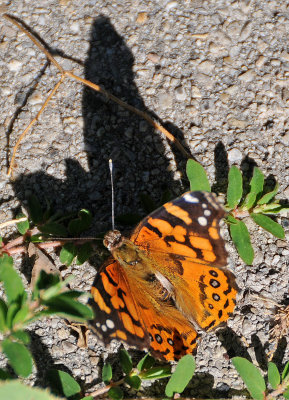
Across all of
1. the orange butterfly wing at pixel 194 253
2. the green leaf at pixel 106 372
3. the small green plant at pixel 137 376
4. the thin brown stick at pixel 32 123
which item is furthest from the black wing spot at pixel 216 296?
the thin brown stick at pixel 32 123

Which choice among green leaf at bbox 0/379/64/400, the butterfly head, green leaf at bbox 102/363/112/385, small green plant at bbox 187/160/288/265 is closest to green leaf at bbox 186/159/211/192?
small green plant at bbox 187/160/288/265

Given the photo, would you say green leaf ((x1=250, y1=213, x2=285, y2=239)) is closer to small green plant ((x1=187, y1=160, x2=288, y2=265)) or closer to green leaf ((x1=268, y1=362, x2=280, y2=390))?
small green plant ((x1=187, y1=160, x2=288, y2=265))

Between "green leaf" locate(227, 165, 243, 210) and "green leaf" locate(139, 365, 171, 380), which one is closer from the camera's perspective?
"green leaf" locate(139, 365, 171, 380)

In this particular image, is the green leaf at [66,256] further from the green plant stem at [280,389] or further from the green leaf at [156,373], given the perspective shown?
the green plant stem at [280,389]

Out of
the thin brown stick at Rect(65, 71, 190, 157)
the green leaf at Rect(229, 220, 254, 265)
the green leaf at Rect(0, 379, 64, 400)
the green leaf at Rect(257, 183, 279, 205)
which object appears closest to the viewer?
the green leaf at Rect(0, 379, 64, 400)

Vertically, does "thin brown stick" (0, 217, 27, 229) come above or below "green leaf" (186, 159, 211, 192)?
below

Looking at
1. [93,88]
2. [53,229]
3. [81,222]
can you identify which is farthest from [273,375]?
[93,88]
